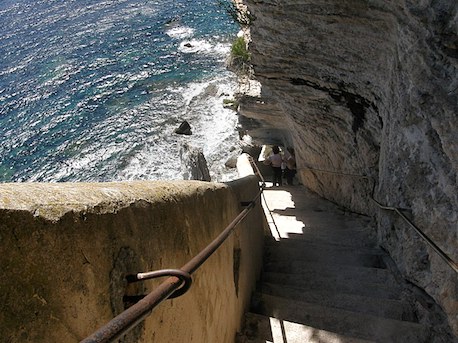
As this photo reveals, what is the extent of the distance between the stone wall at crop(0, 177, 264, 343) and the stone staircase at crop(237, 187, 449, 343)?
70.8 inches

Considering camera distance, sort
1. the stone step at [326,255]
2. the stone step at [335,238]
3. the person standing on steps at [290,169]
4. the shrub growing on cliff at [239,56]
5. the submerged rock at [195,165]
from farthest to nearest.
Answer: the submerged rock at [195,165] → the shrub growing on cliff at [239,56] → the person standing on steps at [290,169] → the stone step at [335,238] → the stone step at [326,255]

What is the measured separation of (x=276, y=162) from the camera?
1309 cm

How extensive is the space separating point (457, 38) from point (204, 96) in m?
21.8

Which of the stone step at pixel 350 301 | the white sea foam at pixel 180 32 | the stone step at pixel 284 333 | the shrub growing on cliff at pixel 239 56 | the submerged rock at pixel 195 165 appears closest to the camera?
the stone step at pixel 284 333

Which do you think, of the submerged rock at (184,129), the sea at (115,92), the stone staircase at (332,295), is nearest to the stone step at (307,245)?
the stone staircase at (332,295)

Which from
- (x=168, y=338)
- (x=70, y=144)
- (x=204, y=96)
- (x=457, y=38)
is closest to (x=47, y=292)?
(x=168, y=338)

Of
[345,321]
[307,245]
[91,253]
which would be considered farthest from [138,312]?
[307,245]

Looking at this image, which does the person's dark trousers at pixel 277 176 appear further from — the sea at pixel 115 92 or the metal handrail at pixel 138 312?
the metal handrail at pixel 138 312

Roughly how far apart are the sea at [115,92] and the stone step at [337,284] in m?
13.3

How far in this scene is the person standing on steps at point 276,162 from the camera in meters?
12.8

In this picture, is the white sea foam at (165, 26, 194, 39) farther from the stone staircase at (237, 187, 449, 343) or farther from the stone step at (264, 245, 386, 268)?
the stone step at (264, 245, 386, 268)

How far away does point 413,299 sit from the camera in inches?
188

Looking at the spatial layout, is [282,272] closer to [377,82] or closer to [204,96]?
[377,82]

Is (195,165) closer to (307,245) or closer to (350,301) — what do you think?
(307,245)
